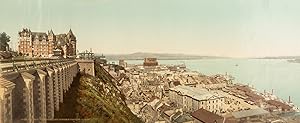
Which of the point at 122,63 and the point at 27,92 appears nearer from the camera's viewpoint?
the point at 27,92

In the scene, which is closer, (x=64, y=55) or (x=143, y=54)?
(x=143, y=54)

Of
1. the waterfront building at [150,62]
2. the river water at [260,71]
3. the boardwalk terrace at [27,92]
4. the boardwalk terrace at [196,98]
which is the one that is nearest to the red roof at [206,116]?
the boardwalk terrace at [196,98]

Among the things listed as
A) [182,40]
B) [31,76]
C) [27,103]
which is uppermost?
[182,40]

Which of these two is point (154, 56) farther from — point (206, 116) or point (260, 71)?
point (260, 71)

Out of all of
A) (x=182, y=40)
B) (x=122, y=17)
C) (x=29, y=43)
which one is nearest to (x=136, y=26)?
(x=122, y=17)

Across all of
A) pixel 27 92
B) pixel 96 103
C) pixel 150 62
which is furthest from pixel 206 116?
pixel 27 92

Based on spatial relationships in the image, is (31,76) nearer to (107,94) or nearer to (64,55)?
(107,94)

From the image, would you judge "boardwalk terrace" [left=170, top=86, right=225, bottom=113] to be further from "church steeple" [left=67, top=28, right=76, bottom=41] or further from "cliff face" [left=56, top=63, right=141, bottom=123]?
"church steeple" [left=67, top=28, right=76, bottom=41]
